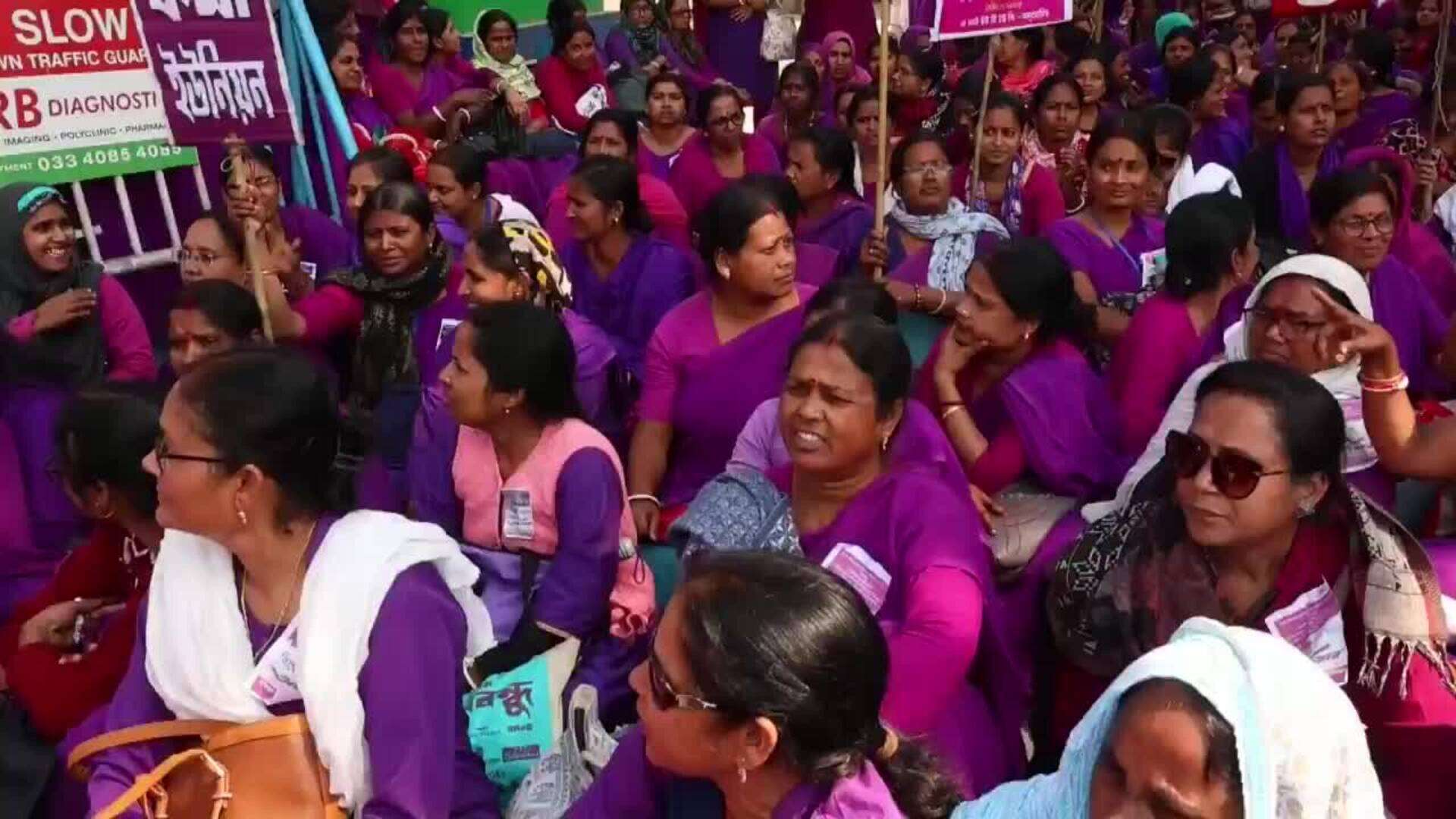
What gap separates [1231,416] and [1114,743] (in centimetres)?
83

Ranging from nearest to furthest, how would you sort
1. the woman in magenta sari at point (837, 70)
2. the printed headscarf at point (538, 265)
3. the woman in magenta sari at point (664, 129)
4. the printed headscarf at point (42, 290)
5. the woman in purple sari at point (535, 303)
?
the woman in purple sari at point (535, 303), the printed headscarf at point (538, 265), the printed headscarf at point (42, 290), the woman in magenta sari at point (664, 129), the woman in magenta sari at point (837, 70)

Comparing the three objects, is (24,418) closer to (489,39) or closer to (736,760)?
(736,760)

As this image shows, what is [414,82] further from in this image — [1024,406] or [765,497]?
[765,497]

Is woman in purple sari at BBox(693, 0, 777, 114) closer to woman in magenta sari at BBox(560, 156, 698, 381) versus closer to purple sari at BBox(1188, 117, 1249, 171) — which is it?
purple sari at BBox(1188, 117, 1249, 171)

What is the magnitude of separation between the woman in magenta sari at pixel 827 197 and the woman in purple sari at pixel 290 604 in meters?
2.91

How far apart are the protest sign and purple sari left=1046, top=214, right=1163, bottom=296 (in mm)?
2770

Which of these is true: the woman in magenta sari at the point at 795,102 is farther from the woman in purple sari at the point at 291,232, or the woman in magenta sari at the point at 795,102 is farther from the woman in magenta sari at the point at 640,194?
the woman in purple sari at the point at 291,232

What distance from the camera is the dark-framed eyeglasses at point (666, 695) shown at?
160 centimetres

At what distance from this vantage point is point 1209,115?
248 inches

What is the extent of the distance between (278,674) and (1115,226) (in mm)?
3033

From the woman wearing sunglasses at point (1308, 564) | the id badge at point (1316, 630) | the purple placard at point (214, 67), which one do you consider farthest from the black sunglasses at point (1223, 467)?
the purple placard at point (214, 67)

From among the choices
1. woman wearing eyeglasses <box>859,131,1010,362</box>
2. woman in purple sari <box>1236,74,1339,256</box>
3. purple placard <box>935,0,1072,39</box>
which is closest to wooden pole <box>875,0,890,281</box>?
woman wearing eyeglasses <box>859,131,1010,362</box>

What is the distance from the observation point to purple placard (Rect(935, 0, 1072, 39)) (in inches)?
182

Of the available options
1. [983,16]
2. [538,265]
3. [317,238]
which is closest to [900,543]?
[538,265]
